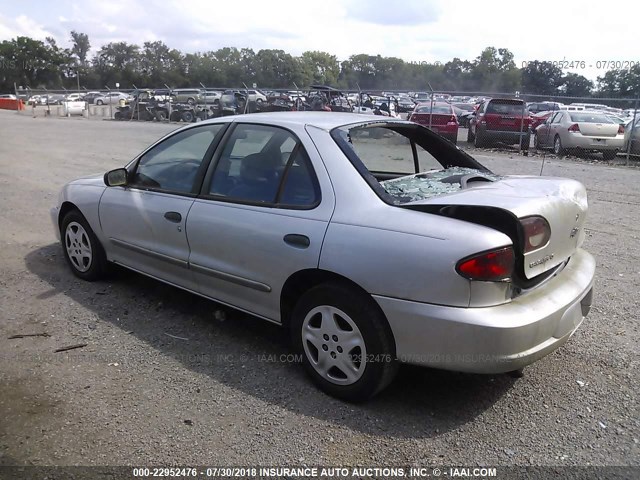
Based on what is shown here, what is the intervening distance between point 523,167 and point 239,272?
36.0ft

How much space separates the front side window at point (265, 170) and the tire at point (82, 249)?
158 cm

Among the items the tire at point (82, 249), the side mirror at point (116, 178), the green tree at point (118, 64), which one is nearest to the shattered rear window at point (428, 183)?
the side mirror at point (116, 178)

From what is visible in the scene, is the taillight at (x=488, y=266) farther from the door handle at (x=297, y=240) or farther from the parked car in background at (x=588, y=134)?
the parked car in background at (x=588, y=134)

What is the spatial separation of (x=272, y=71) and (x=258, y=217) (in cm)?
7654

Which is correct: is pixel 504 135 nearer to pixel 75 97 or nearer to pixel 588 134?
pixel 588 134

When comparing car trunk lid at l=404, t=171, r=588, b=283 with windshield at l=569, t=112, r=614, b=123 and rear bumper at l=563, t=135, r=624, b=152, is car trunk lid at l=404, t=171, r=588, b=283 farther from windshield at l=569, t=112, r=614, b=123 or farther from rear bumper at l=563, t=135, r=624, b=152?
windshield at l=569, t=112, r=614, b=123

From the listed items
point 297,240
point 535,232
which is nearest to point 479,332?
point 535,232

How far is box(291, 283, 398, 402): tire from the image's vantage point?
9.82 ft

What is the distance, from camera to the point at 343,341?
3.13m

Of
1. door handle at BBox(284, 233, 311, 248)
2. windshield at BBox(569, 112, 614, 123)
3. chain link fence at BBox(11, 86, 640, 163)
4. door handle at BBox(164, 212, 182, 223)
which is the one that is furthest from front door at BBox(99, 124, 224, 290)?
windshield at BBox(569, 112, 614, 123)

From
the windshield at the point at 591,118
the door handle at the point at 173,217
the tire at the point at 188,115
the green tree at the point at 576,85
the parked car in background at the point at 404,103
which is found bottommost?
the door handle at the point at 173,217

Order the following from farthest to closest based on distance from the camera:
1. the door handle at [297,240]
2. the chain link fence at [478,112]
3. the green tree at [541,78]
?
the green tree at [541,78]
the chain link fence at [478,112]
the door handle at [297,240]

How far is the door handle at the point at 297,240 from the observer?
127 inches

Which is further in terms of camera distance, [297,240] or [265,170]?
[265,170]
